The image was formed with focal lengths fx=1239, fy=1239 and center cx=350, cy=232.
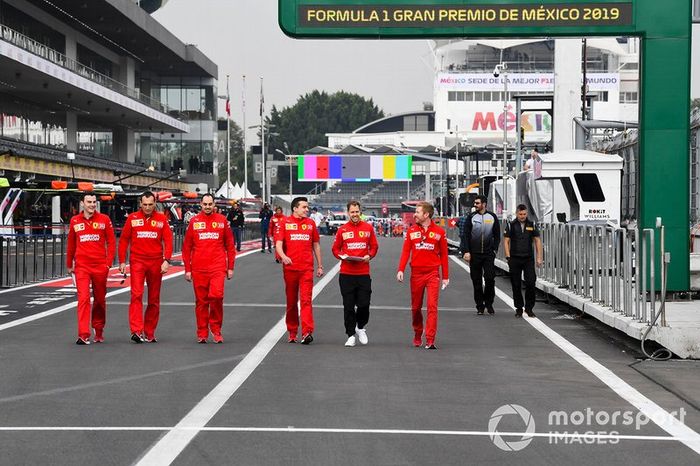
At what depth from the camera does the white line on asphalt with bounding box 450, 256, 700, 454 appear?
8422 millimetres

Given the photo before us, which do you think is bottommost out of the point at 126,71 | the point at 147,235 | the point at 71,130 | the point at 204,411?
the point at 204,411

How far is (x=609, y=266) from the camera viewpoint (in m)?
15.8

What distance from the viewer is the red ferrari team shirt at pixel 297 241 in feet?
46.9

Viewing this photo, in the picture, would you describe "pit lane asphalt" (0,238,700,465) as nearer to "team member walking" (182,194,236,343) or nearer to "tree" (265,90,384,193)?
"team member walking" (182,194,236,343)

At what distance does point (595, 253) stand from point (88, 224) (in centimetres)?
689

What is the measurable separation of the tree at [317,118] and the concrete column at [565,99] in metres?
142

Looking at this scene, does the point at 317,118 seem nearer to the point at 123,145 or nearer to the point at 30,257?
the point at 123,145

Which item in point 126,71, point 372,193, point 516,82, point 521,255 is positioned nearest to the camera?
point 521,255

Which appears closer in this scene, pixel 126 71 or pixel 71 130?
pixel 71 130

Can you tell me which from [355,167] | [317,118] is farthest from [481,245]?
[317,118]

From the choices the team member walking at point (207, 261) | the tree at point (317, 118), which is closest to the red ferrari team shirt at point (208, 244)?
the team member walking at point (207, 261)

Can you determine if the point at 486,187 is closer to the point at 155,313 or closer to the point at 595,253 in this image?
the point at 595,253

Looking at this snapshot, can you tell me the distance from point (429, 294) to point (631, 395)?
4026 millimetres

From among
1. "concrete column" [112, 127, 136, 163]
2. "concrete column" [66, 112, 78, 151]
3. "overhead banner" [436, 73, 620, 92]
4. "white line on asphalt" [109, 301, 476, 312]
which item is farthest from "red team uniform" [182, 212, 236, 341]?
"overhead banner" [436, 73, 620, 92]
